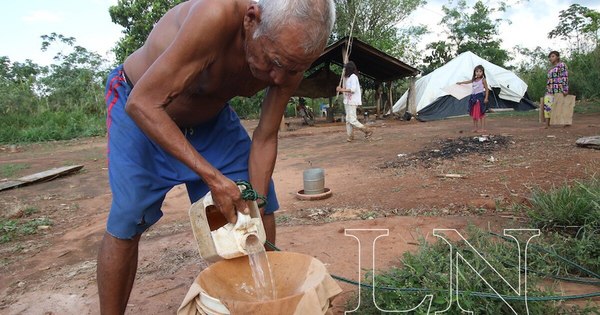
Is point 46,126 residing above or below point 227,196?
below

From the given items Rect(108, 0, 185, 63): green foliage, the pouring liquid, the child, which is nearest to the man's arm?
the pouring liquid

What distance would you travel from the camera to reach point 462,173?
15.0 ft

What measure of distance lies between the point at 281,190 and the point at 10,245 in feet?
8.15

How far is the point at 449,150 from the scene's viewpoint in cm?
593

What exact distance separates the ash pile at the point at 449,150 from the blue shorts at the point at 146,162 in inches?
146

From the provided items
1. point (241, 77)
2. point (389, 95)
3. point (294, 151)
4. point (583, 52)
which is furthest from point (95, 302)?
point (583, 52)

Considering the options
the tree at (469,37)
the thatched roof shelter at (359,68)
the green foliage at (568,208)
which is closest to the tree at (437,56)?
the tree at (469,37)

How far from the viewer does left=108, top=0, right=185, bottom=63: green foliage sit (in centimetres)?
1631

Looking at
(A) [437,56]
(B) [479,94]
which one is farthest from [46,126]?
(A) [437,56]

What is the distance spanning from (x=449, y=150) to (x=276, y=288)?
5.04 m

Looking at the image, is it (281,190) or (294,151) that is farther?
(294,151)

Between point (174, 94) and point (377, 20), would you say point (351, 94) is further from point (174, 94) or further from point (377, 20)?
point (377, 20)

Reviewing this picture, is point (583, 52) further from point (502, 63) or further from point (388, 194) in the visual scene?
point (388, 194)

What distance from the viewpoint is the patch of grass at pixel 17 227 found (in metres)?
3.56
